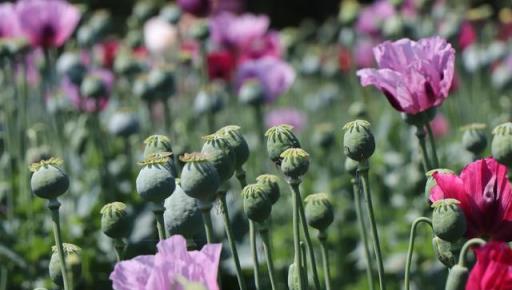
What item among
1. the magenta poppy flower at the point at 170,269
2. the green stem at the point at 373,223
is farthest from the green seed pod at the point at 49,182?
the green stem at the point at 373,223

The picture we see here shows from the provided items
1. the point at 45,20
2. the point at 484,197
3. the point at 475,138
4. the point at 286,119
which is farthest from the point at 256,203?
the point at 286,119

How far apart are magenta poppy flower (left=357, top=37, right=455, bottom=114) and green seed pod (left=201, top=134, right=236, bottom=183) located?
304mm

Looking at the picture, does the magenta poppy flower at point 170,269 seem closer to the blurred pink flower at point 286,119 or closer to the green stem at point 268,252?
Answer: the green stem at point 268,252

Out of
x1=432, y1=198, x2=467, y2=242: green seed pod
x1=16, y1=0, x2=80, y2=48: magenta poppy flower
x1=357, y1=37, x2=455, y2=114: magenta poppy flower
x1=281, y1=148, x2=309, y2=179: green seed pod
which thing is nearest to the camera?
x1=432, y1=198, x2=467, y2=242: green seed pod

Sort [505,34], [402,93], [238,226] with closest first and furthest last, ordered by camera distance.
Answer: [402,93] → [238,226] → [505,34]

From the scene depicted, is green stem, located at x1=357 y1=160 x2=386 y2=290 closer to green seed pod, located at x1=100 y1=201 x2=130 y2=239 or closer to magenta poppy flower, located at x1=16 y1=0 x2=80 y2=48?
green seed pod, located at x1=100 y1=201 x2=130 y2=239

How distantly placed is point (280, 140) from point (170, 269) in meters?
0.37

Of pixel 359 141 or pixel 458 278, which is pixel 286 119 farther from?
pixel 458 278

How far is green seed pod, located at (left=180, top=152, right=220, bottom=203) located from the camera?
1.34m

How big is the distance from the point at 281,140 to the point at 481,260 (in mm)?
424

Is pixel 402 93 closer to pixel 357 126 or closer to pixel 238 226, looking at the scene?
pixel 357 126

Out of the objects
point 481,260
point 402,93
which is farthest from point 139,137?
point 481,260

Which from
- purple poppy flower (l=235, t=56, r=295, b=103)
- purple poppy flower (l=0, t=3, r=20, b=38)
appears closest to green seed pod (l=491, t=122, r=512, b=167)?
purple poppy flower (l=235, t=56, r=295, b=103)

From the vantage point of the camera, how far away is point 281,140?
4.83ft
